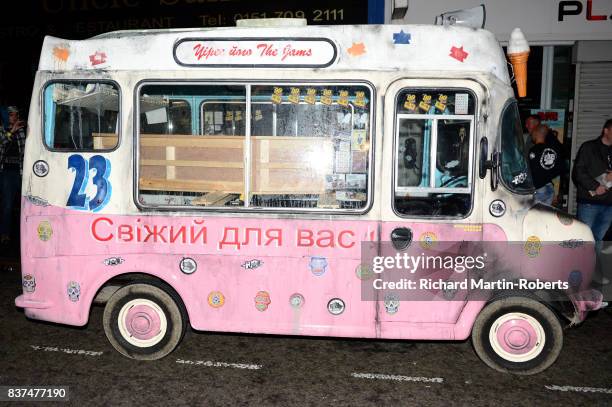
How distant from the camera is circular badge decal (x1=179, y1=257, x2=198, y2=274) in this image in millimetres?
4859

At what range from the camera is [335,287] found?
15.5 feet

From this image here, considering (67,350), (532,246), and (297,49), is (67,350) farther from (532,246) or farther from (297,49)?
(532,246)

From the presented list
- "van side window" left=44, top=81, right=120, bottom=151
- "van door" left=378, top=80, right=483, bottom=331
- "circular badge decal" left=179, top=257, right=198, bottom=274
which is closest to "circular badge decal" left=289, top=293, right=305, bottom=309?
"van door" left=378, top=80, right=483, bottom=331

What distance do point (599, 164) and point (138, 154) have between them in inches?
228

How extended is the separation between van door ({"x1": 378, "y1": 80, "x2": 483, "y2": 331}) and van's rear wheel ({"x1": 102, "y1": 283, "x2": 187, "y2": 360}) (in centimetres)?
182

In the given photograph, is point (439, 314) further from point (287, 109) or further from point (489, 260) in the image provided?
point (287, 109)

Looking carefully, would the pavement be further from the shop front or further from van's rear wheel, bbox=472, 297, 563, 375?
the shop front

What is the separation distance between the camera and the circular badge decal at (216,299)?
4.86 meters

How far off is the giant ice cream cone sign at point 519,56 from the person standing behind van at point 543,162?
3.59 m

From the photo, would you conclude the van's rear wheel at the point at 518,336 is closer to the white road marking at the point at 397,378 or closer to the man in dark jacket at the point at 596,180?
the white road marking at the point at 397,378

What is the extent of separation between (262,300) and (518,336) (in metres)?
2.17

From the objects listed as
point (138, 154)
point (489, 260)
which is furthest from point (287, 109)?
point (489, 260)

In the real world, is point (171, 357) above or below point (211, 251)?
below

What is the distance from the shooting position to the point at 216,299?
16.0 feet
